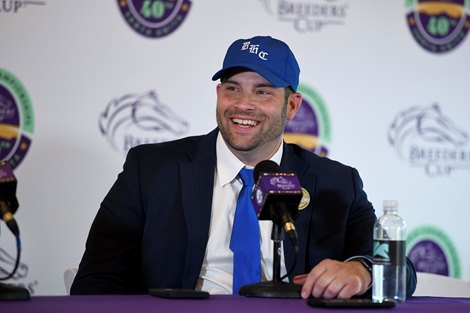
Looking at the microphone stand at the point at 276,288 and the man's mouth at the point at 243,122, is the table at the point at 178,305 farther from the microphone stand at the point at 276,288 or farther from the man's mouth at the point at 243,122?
the man's mouth at the point at 243,122

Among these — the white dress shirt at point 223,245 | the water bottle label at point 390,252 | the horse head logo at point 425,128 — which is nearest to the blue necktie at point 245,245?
the white dress shirt at point 223,245

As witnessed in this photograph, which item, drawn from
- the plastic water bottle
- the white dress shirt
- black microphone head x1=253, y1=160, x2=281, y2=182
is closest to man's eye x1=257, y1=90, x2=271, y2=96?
the white dress shirt

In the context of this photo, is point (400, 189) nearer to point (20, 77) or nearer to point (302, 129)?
point (302, 129)

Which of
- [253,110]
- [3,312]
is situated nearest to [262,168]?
[253,110]

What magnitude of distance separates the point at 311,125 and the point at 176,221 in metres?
1.36

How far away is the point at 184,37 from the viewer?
391 centimetres

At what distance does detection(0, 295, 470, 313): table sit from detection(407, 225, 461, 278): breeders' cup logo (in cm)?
197

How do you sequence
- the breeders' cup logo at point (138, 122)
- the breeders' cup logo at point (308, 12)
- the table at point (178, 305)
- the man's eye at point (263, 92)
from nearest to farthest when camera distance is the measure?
the table at point (178, 305) < the man's eye at point (263, 92) < the breeders' cup logo at point (138, 122) < the breeders' cup logo at point (308, 12)

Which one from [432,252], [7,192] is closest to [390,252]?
[7,192]

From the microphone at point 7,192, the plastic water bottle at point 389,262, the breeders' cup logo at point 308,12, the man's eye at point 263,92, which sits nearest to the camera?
the microphone at point 7,192

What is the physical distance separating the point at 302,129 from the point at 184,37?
68 cm

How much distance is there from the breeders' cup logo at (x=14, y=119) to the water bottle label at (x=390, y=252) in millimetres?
1804

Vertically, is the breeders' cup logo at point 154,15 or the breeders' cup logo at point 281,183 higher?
the breeders' cup logo at point 154,15

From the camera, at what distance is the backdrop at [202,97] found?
3678 millimetres
